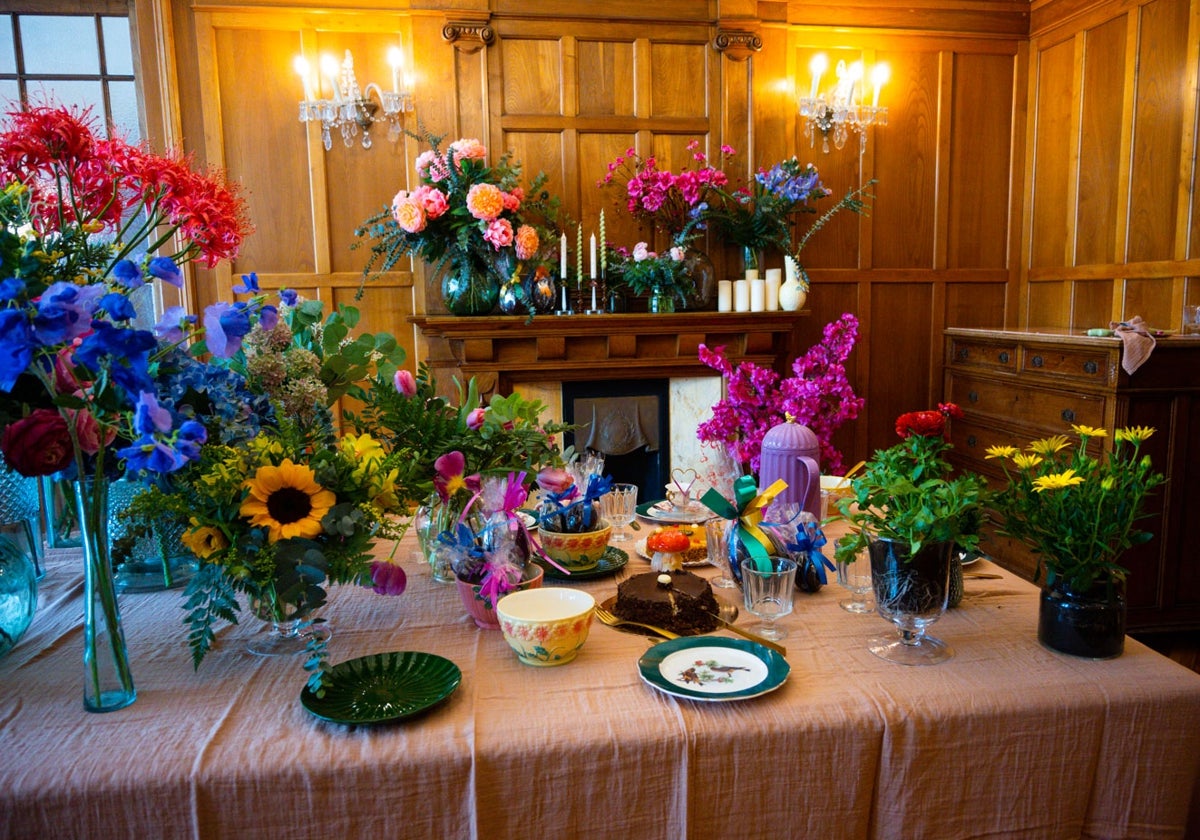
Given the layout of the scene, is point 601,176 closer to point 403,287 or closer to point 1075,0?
point 403,287

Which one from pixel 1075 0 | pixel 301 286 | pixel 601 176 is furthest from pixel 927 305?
pixel 301 286

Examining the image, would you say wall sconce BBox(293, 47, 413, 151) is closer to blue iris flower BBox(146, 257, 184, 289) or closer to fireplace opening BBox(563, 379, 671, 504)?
fireplace opening BBox(563, 379, 671, 504)

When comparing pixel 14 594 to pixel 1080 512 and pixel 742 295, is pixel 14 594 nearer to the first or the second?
pixel 1080 512

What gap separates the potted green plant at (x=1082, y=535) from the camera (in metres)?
1.10

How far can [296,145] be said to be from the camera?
11.5 feet

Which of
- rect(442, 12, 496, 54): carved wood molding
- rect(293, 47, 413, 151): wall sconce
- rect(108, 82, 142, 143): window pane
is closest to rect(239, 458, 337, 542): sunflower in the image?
rect(293, 47, 413, 151): wall sconce

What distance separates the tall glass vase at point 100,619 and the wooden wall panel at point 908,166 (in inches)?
141

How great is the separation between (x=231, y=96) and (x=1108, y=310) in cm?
381

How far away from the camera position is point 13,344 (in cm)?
81

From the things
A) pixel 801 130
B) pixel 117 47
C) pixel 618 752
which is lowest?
pixel 618 752

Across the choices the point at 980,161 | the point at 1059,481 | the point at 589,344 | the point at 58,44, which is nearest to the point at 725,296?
the point at 589,344

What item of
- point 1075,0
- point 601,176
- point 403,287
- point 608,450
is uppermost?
point 1075,0

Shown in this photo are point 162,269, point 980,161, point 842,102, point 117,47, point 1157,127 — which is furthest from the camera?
point 980,161

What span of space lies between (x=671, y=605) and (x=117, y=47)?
3.55 meters
